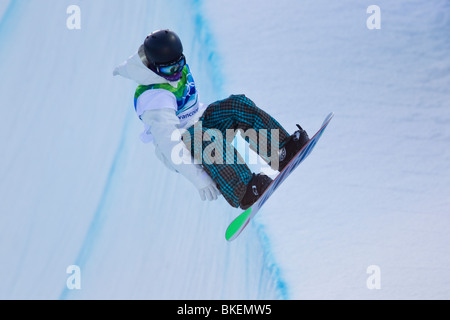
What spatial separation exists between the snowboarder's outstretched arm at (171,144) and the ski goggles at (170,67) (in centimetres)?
15

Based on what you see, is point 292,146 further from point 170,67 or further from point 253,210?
point 170,67

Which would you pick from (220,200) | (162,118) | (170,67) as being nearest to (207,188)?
(162,118)

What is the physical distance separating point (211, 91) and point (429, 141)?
130 centimetres

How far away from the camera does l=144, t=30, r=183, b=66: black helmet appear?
297 cm

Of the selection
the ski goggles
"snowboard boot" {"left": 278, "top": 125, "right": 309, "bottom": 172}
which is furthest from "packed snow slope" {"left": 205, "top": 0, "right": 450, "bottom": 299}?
the ski goggles

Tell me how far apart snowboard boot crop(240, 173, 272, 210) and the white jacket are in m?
0.16

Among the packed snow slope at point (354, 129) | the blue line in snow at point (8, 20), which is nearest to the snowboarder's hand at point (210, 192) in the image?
the packed snow slope at point (354, 129)

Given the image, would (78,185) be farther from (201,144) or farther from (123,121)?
(201,144)

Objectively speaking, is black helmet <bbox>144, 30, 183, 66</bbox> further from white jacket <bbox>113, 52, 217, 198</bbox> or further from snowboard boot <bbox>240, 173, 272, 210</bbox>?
snowboard boot <bbox>240, 173, 272, 210</bbox>

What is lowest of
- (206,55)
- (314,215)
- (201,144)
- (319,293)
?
(319,293)

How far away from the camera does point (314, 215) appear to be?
4039mm

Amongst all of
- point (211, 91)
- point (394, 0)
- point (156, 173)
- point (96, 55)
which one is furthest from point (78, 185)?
point (394, 0)

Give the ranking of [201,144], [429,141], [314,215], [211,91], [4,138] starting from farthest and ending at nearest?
[211,91] → [429,141] → [314,215] → [4,138] → [201,144]

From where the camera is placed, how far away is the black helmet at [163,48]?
9.75 ft
